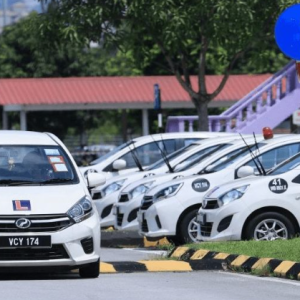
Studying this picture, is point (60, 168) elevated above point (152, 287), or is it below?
above

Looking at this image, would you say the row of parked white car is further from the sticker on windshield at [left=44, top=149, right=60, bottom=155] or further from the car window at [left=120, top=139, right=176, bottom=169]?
the sticker on windshield at [left=44, top=149, right=60, bottom=155]

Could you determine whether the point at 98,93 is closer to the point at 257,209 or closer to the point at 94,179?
→ the point at 257,209

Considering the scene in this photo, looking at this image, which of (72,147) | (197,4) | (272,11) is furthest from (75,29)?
(72,147)

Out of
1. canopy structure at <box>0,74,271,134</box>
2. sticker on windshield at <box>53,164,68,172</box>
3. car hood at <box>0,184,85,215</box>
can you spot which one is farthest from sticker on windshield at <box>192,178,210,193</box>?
canopy structure at <box>0,74,271,134</box>

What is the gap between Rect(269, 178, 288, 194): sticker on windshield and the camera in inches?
616

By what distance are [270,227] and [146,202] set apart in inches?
95.4

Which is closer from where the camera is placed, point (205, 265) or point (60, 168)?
point (60, 168)

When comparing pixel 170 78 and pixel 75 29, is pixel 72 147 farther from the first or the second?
pixel 75 29

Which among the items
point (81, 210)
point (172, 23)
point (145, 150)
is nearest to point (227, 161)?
point (145, 150)

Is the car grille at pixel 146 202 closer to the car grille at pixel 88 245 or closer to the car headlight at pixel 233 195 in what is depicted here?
the car headlight at pixel 233 195

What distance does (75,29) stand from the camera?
87.4 feet

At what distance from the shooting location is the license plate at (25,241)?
11852 mm

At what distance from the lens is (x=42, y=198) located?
12.1 meters

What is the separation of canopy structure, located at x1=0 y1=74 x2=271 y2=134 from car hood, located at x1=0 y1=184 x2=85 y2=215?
2617cm
